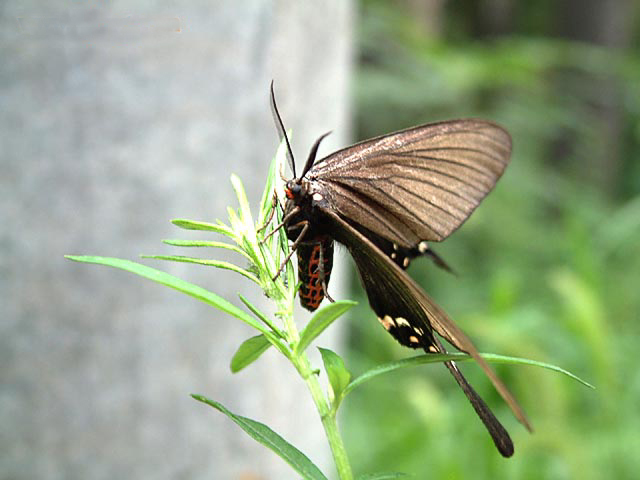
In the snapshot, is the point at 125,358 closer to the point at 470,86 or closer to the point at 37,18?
the point at 37,18

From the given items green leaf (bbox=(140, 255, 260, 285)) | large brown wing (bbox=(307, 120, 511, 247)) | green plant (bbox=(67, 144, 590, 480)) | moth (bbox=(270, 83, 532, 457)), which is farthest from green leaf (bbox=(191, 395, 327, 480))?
large brown wing (bbox=(307, 120, 511, 247))

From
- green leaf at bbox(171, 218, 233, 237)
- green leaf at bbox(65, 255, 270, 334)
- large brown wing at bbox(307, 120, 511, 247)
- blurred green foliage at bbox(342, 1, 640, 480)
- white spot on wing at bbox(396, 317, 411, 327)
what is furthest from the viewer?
blurred green foliage at bbox(342, 1, 640, 480)

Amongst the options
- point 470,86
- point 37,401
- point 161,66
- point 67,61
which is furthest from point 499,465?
point 470,86

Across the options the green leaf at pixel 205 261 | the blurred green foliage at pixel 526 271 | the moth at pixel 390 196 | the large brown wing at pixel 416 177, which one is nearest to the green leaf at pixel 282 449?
the green leaf at pixel 205 261

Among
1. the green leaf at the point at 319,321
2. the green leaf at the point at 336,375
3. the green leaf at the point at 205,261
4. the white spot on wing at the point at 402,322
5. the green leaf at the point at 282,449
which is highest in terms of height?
the green leaf at the point at 205,261

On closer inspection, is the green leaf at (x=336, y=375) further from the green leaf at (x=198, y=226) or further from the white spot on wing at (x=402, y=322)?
the white spot on wing at (x=402, y=322)

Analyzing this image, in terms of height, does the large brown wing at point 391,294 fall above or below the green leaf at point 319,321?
below

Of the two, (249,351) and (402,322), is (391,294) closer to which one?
(402,322)

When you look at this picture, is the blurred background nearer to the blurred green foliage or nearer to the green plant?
the blurred green foliage
